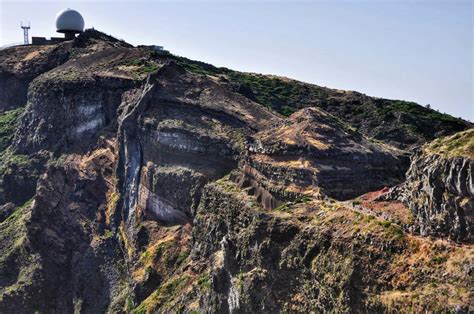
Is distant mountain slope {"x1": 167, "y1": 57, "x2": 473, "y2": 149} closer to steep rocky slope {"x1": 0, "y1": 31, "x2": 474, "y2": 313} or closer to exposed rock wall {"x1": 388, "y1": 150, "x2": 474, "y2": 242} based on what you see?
steep rocky slope {"x1": 0, "y1": 31, "x2": 474, "y2": 313}

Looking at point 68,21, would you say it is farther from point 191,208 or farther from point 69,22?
point 191,208

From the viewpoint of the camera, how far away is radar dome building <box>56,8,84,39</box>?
142375 millimetres

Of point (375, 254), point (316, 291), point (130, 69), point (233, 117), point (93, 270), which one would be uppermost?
point (130, 69)

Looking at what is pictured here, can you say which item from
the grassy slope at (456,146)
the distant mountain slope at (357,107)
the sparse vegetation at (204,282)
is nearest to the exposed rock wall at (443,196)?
the grassy slope at (456,146)

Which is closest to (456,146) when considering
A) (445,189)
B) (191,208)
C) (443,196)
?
(445,189)

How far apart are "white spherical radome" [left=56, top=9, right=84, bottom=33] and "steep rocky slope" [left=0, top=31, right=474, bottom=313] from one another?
19080mm

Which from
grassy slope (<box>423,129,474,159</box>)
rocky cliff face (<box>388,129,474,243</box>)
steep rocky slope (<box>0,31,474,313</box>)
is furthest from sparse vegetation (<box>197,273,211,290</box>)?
grassy slope (<box>423,129,474,159</box>)

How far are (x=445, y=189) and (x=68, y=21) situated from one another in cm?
11271

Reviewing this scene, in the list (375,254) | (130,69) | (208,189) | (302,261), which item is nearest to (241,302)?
(302,261)

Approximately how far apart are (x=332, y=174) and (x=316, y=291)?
16208mm

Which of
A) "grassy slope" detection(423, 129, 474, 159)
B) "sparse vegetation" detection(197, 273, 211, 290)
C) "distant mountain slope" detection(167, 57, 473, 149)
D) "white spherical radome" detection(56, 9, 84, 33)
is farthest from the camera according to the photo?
"white spherical radome" detection(56, 9, 84, 33)

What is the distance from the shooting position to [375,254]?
47375mm

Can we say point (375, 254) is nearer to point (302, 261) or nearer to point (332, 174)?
point (302, 261)

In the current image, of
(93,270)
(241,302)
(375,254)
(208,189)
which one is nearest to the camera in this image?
(375,254)
